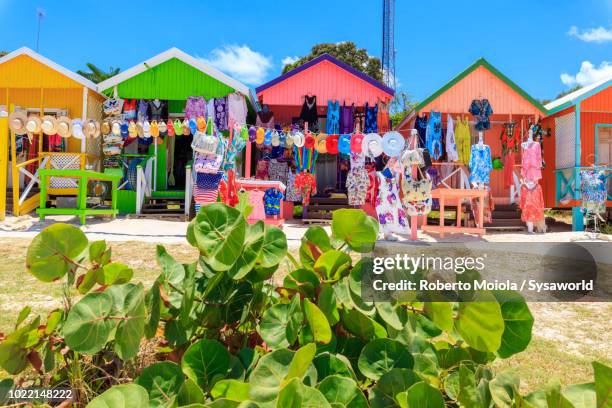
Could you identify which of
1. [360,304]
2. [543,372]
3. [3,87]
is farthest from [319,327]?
[3,87]

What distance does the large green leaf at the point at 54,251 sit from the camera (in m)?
0.88

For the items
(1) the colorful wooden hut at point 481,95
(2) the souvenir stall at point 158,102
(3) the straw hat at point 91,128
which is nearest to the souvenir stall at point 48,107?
(2) the souvenir stall at point 158,102

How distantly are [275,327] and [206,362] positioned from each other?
5.9 inches

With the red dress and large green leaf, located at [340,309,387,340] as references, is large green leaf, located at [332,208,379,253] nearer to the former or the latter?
large green leaf, located at [340,309,387,340]

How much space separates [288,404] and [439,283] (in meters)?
0.40

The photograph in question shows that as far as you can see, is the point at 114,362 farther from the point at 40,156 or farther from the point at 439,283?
the point at 40,156

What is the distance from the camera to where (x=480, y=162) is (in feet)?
35.4

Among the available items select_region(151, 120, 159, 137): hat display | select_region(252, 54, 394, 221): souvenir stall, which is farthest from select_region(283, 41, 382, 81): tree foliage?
select_region(151, 120, 159, 137): hat display

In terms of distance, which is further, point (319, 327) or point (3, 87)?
point (3, 87)

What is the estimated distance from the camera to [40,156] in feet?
37.8

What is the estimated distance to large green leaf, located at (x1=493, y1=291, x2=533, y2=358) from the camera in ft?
2.45

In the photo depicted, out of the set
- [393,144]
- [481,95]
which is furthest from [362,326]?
[481,95]

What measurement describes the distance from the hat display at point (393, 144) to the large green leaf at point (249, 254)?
8.37m

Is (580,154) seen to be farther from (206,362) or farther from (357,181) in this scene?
(206,362)
